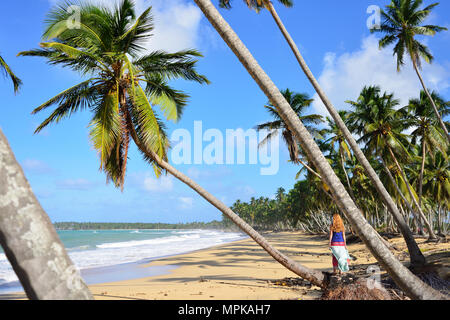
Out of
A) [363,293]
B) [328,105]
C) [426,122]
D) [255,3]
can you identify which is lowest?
[363,293]

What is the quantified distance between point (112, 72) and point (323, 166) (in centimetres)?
623

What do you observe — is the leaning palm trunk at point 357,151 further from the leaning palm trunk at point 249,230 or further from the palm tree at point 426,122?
the palm tree at point 426,122

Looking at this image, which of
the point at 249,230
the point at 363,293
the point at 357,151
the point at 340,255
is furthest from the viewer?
the point at 357,151

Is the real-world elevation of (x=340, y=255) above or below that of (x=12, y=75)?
below

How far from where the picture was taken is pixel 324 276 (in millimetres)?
6746

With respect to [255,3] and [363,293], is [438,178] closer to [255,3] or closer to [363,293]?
[255,3]

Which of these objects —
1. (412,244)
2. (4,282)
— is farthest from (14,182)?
(4,282)

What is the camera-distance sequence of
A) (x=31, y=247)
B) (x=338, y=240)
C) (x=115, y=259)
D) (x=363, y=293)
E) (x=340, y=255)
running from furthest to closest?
1. (x=115, y=259)
2. (x=338, y=240)
3. (x=340, y=255)
4. (x=363, y=293)
5. (x=31, y=247)

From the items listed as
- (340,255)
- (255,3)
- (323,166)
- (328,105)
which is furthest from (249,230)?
(255,3)

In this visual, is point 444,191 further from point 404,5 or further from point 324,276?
point 324,276

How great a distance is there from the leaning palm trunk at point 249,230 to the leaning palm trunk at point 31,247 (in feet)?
17.1

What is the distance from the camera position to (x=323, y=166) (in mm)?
4273

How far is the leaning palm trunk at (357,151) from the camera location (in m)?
8.36
